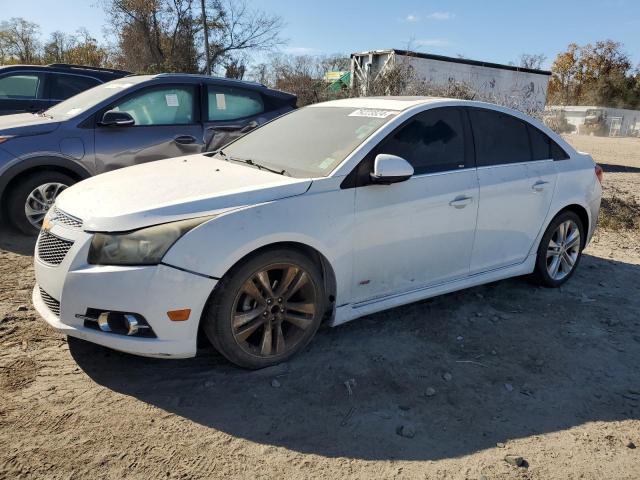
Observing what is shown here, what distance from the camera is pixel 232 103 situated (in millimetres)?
6488

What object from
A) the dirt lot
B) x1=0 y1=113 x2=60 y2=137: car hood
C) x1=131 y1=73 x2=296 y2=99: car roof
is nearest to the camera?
the dirt lot

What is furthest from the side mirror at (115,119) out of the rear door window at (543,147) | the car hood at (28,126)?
the rear door window at (543,147)

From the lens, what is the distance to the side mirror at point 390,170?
3330 mm

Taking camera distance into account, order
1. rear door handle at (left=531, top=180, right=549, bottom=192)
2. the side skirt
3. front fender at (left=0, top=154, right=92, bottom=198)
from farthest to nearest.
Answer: front fender at (left=0, top=154, right=92, bottom=198), rear door handle at (left=531, top=180, right=549, bottom=192), the side skirt

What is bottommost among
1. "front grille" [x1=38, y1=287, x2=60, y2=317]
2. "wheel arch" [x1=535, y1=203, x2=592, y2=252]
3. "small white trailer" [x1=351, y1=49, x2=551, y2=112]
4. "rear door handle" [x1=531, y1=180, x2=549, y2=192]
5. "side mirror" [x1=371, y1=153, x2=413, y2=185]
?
"front grille" [x1=38, y1=287, x2=60, y2=317]

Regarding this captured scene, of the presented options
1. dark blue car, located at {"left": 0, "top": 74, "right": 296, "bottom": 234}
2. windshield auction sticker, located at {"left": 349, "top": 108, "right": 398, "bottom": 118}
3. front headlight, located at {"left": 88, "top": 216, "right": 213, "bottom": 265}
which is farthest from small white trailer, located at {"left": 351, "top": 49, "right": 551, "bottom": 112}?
front headlight, located at {"left": 88, "top": 216, "right": 213, "bottom": 265}

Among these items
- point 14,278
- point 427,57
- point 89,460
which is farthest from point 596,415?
point 427,57

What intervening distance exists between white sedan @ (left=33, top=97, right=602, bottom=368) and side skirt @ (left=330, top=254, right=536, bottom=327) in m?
0.01

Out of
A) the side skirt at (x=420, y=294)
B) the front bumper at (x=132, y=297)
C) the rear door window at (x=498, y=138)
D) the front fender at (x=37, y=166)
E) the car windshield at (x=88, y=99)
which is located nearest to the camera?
the front bumper at (x=132, y=297)

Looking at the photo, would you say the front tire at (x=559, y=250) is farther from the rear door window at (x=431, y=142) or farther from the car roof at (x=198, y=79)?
the car roof at (x=198, y=79)

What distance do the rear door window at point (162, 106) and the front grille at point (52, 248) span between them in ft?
9.79

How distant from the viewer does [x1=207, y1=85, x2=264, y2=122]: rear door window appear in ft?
20.8

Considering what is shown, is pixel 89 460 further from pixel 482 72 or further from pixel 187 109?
pixel 482 72

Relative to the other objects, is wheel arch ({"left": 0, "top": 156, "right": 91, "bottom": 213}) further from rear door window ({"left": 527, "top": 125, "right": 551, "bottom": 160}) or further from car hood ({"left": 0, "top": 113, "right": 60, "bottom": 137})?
rear door window ({"left": 527, "top": 125, "right": 551, "bottom": 160})
